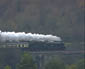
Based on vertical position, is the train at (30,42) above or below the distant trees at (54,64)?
above

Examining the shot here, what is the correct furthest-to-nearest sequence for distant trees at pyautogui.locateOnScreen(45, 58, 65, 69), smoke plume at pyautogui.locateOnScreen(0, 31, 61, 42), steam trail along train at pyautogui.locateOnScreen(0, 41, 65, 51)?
smoke plume at pyautogui.locateOnScreen(0, 31, 61, 42) < steam trail along train at pyautogui.locateOnScreen(0, 41, 65, 51) < distant trees at pyautogui.locateOnScreen(45, 58, 65, 69)

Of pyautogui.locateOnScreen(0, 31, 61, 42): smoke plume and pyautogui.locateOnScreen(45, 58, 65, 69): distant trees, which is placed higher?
pyautogui.locateOnScreen(0, 31, 61, 42): smoke plume

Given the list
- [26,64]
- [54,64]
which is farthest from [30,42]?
[26,64]

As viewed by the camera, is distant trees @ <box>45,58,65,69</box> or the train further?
the train

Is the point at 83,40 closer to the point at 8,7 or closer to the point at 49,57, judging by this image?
the point at 49,57

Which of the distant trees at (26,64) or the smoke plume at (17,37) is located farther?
the smoke plume at (17,37)

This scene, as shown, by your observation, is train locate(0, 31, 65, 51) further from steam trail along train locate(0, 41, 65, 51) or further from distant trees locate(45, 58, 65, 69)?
distant trees locate(45, 58, 65, 69)

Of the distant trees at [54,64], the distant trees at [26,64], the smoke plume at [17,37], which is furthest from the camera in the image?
the smoke plume at [17,37]

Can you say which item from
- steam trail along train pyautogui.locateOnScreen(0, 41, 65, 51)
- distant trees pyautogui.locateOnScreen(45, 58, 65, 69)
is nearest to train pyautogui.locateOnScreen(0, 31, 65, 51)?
steam trail along train pyautogui.locateOnScreen(0, 41, 65, 51)

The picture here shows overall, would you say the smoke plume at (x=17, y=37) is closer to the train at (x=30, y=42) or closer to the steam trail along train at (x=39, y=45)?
the train at (x=30, y=42)

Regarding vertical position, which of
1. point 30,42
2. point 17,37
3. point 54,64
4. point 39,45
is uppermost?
point 17,37

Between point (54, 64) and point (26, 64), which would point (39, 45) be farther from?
point (26, 64)

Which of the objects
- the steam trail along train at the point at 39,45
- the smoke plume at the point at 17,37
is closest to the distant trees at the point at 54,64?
the steam trail along train at the point at 39,45

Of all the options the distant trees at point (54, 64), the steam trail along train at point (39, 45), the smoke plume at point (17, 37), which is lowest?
the distant trees at point (54, 64)
